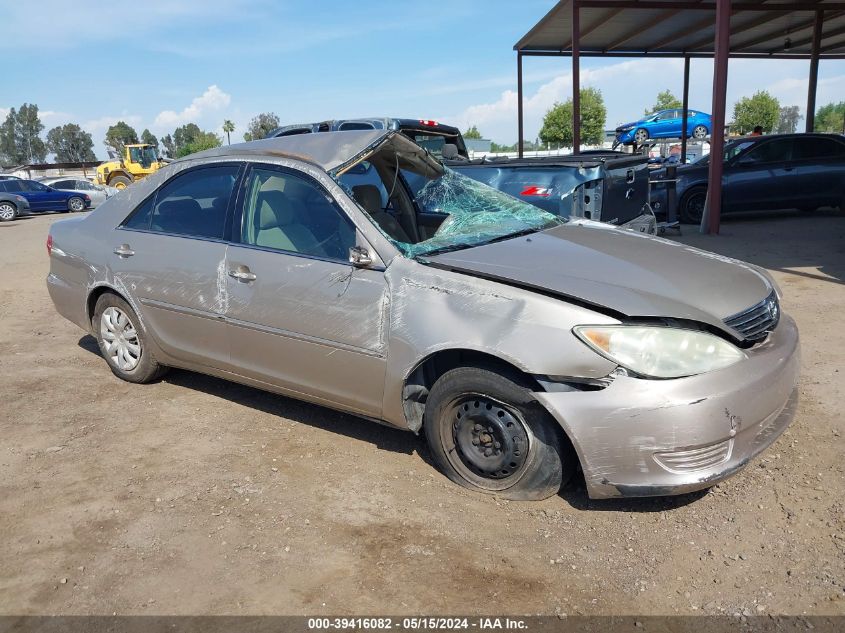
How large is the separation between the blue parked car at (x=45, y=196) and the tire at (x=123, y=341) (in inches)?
867

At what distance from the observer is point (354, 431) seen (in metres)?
4.18

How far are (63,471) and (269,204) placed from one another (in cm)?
186

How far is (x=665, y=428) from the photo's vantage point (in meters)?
2.77

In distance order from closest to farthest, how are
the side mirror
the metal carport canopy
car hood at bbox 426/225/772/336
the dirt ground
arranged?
1. the dirt ground
2. car hood at bbox 426/225/772/336
3. the side mirror
4. the metal carport canopy

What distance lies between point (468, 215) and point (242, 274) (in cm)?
144

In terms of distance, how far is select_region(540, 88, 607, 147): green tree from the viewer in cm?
6869

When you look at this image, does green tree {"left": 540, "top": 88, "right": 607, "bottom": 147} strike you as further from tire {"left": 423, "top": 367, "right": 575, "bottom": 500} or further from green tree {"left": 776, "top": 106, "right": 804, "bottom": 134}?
tire {"left": 423, "top": 367, "right": 575, "bottom": 500}

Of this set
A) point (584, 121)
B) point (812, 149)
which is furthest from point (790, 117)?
point (812, 149)

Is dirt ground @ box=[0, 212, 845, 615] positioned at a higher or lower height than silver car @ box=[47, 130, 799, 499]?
lower

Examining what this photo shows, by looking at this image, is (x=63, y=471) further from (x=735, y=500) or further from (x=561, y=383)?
(x=735, y=500)

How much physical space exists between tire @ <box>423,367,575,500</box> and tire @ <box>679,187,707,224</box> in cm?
1068

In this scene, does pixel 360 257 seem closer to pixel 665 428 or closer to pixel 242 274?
pixel 242 274

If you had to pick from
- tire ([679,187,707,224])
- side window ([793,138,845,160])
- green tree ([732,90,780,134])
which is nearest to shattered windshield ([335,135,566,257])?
tire ([679,187,707,224])

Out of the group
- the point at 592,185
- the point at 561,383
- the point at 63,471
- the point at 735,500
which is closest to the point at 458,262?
the point at 561,383
